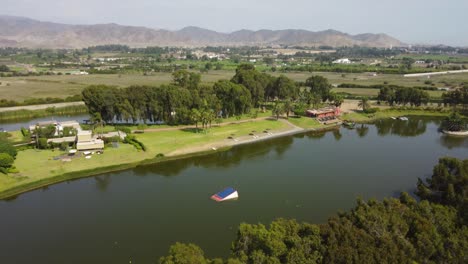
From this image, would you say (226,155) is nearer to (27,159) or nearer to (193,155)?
(193,155)

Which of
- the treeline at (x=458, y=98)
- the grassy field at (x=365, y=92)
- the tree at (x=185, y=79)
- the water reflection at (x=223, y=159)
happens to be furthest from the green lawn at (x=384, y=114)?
the tree at (x=185, y=79)

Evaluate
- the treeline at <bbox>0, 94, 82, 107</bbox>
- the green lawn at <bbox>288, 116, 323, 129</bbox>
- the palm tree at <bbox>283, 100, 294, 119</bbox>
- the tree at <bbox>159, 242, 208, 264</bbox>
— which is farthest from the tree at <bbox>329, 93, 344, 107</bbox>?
the treeline at <bbox>0, 94, 82, 107</bbox>

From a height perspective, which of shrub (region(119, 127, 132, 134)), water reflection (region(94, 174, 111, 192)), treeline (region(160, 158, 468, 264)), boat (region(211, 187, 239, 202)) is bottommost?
water reflection (region(94, 174, 111, 192))

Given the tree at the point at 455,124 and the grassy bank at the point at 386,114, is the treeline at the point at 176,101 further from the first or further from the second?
the tree at the point at 455,124

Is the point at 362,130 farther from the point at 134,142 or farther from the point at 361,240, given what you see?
the point at 361,240

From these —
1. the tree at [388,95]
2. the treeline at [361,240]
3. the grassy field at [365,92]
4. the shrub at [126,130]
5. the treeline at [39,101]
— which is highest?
the tree at [388,95]

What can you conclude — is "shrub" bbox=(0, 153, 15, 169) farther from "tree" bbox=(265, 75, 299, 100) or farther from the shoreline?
"tree" bbox=(265, 75, 299, 100)

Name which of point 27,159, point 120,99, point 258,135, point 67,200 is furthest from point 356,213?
point 120,99
